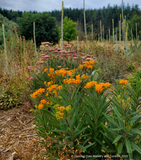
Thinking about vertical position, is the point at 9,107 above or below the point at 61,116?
below

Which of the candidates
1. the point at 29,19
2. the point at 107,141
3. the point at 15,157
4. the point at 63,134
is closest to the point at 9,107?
the point at 15,157

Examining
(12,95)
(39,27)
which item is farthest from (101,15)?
(12,95)

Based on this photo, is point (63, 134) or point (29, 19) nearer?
point (63, 134)

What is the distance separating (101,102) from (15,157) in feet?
4.46

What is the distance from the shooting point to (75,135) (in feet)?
3.30

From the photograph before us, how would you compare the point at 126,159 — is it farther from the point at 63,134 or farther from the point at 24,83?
the point at 24,83

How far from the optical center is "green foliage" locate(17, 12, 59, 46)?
464 inches

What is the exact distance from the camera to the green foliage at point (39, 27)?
1179 centimetres

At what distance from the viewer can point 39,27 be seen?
1197 centimetres

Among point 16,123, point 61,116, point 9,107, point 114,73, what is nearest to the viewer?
point 61,116

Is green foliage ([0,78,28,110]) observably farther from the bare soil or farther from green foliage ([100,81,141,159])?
green foliage ([100,81,141,159])

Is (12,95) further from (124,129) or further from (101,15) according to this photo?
(101,15)

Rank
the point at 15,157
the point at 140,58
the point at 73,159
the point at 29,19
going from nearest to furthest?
the point at 73,159 → the point at 15,157 → the point at 140,58 → the point at 29,19

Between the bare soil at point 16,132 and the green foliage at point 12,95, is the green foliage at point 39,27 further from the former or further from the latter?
the bare soil at point 16,132
